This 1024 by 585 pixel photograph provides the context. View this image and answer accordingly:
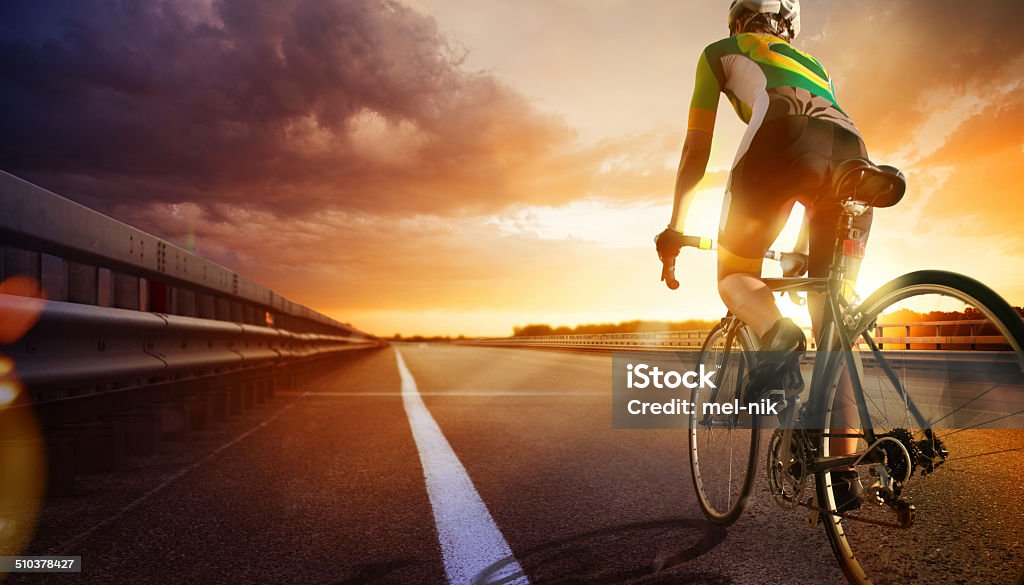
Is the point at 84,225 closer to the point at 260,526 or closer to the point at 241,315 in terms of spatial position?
the point at 260,526

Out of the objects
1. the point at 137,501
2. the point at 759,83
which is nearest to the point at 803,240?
the point at 759,83

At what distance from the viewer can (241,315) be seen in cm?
980

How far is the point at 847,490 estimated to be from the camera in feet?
9.13

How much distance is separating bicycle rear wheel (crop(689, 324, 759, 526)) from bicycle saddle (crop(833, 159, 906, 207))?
3.50ft

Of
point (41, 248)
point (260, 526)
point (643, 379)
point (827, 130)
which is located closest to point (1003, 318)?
point (827, 130)

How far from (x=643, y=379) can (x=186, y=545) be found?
13097 mm

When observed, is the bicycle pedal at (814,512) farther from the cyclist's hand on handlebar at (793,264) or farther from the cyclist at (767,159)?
the cyclist's hand on handlebar at (793,264)

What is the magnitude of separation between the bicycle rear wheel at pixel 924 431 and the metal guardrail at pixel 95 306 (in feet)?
11.2

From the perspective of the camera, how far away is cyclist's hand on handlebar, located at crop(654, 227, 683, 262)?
366cm

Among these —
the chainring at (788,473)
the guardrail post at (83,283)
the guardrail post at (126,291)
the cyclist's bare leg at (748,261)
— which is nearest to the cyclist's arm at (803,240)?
the cyclist's bare leg at (748,261)

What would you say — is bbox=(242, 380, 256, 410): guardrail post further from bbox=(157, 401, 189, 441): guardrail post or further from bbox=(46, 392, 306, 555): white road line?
bbox=(157, 401, 189, 441): guardrail post

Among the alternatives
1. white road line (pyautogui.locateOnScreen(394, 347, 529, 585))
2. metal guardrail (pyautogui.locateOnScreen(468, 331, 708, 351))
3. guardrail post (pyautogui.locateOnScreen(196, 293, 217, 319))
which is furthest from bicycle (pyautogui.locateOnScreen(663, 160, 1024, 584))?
metal guardrail (pyautogui.locateOnScreen(468, 331, 708, 351))

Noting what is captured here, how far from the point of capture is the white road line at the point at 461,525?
290cm

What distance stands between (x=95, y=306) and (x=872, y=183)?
3.91m
